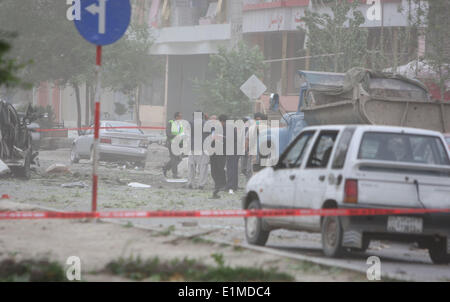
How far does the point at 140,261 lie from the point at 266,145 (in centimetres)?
1504

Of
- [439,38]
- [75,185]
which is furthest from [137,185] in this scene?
[439,38]

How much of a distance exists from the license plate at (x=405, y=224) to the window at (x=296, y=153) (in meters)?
1.53

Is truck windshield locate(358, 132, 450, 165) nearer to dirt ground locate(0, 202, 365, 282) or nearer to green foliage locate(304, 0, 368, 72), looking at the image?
dirt ground locate(0, 202, 365, 282)

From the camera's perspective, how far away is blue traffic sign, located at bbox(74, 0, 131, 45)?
37.1 ft

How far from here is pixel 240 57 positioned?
42812 mm

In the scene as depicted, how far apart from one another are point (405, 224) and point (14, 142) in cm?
1426

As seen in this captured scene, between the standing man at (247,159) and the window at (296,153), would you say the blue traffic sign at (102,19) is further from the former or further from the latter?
the standing man at (247,159)

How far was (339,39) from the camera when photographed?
107ft

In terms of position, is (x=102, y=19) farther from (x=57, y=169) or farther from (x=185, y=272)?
(x=57, y=169)

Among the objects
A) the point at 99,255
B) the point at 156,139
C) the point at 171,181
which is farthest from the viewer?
the point at 156,139
